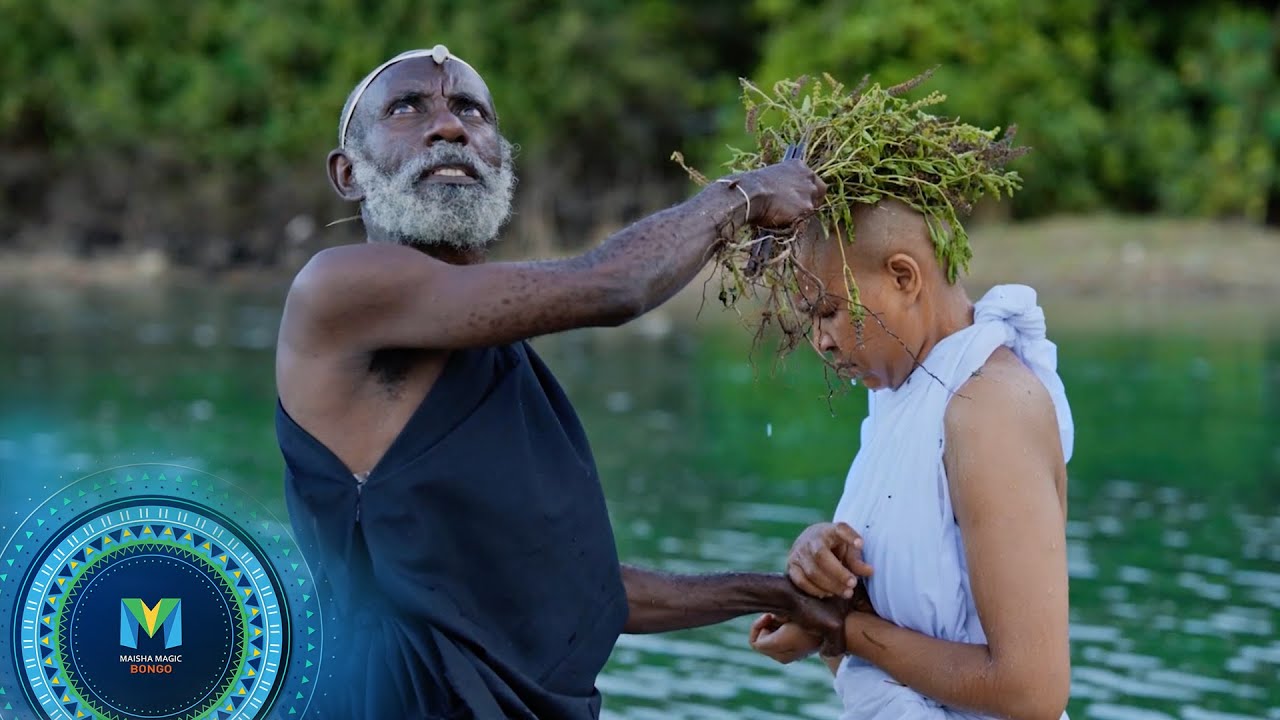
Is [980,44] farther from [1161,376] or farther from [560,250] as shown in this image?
[1161,376]

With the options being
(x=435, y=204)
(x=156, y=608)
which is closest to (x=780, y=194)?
(x=435, y=204)

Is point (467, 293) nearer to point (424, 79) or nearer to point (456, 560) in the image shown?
point (456, 560)

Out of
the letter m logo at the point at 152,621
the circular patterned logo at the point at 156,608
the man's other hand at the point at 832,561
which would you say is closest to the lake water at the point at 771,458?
the man's other hand at the point at 832,561

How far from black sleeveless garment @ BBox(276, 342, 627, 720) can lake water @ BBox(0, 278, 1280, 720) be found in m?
0.70

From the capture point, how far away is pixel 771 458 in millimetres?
17047

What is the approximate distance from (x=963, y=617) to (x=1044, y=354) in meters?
0.64

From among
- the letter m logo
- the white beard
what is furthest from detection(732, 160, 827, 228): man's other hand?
the letter m logo

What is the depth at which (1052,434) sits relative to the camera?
158 inches

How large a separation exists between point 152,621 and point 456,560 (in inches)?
28.0

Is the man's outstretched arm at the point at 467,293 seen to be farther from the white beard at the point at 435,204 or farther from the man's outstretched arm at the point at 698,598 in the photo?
the man's outstretched arm at the point at 698,598

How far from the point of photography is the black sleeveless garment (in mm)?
3904

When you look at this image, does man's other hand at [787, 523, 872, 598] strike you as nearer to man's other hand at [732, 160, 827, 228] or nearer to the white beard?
man's other hand at [732, 160, 827, 228]

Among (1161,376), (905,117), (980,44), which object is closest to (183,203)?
(980,44)

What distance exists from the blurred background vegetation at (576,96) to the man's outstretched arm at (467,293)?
35.5 m
